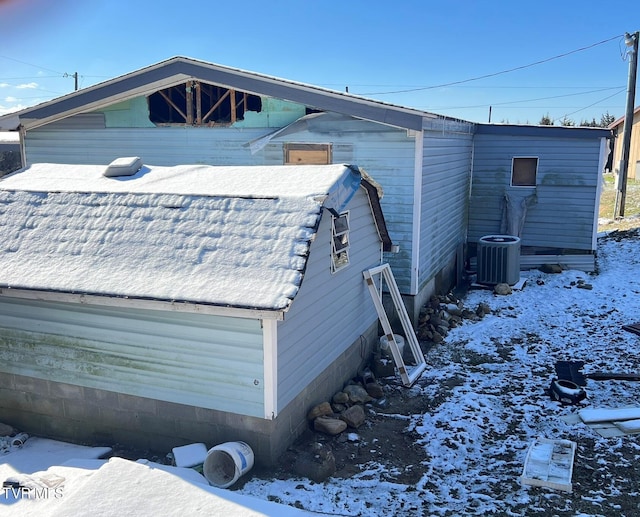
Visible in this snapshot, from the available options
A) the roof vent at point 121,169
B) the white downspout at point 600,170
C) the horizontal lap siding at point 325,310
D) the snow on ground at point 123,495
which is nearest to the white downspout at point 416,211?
the horizontal lap siding at point 325,310

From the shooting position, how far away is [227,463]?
6.21m

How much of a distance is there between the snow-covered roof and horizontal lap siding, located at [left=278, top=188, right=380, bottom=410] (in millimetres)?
524

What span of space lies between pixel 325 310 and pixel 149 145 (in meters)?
6.60

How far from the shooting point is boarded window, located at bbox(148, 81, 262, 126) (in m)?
11.5

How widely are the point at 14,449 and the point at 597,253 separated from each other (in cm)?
1514

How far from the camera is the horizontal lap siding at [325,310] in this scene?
657 centimetres

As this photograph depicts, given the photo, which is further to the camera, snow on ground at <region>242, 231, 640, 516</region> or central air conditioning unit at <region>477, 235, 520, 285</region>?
central air conditioning unit at <region>477, 235, 520, 285</region>

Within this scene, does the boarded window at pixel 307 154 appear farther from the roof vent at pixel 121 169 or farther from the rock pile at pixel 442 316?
the rock pile at pixel 442 316

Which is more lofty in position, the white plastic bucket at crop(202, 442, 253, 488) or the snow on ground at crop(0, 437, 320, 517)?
the snow on ground at crop(0, 437, 320, 517)

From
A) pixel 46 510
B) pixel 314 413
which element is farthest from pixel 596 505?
pixel 46 510

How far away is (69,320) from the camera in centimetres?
699

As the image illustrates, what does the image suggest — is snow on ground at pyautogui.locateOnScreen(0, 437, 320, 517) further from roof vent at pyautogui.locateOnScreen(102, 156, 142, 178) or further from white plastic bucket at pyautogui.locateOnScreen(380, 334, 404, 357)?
roof vent at pyautogui.locateOnScreen(102, 156, 142, 178)

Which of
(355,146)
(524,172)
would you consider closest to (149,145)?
(355,146)

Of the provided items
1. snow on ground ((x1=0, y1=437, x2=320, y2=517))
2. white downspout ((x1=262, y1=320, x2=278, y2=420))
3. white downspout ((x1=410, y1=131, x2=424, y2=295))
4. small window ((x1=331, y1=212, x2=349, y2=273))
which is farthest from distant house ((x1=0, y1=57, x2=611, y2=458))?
snow on ground ((x1=0, y1=437, x2=320, y2=517))
